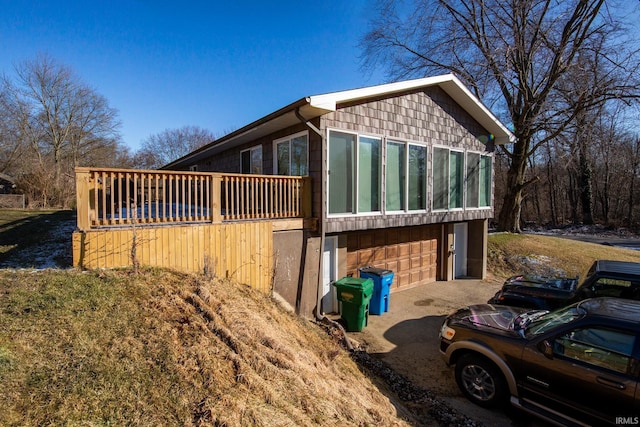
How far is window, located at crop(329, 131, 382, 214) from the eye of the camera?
7.01 meters

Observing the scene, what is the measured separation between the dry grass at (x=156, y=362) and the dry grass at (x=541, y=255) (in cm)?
1017

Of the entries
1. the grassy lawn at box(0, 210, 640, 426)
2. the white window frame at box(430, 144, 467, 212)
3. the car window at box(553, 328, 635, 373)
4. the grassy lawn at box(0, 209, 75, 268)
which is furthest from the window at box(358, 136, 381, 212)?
the grassy lawn at box(0, 209, 75, 268)

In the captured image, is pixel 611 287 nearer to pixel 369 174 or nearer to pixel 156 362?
pixel 369 174

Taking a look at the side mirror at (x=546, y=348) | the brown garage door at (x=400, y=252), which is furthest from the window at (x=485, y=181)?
the side mirror at (x=546, y=348)

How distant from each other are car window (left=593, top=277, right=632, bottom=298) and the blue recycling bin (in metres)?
3.90

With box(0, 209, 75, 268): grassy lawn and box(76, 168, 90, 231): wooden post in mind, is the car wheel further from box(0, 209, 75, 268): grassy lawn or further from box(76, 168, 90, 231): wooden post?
box(0, 209, 75, 268): grassy lawn

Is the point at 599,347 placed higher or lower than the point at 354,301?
higher

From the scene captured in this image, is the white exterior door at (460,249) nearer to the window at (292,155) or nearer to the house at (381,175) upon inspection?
the house at (381,175)

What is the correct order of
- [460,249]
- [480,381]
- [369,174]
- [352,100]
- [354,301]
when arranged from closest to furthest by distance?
1. [480,381]
2. [354,301]
3. [352,100]
4. [369,174]
5. [460,249]

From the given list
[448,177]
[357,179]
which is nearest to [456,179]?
[448,177]

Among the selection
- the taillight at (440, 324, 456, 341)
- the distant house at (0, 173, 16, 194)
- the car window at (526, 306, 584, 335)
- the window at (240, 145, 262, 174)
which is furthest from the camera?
the distant house at (0, 173, 16, 194)

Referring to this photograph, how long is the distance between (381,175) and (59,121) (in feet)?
105

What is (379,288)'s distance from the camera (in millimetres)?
7562

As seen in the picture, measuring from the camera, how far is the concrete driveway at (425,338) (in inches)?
172
